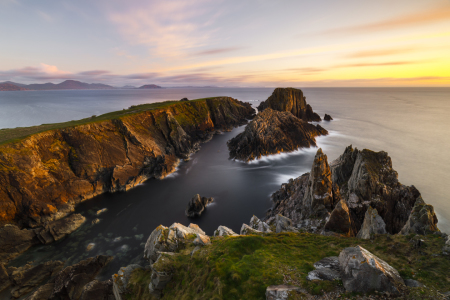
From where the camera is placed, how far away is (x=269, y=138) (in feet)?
210

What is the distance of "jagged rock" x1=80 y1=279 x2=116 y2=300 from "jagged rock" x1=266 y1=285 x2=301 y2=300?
16359 mm

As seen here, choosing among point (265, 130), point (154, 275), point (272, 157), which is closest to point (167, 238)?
point (154, 275)

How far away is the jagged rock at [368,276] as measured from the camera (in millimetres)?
9164

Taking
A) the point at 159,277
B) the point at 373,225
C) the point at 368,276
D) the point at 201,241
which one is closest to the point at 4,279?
the point at 159,277

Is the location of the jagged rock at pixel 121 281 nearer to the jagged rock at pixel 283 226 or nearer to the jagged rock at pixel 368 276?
the jagged rock at pixel 368 276

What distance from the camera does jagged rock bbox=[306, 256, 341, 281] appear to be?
35.6 feet

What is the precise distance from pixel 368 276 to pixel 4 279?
35641 millimetres

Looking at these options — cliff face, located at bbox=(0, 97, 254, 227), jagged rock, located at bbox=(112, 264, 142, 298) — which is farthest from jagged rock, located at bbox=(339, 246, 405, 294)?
cliff face, located at bbox=(0, 97, 254, 227)

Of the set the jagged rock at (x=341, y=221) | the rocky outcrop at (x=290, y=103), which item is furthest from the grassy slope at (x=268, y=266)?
the rocky outcrop at (x=290, y=103)

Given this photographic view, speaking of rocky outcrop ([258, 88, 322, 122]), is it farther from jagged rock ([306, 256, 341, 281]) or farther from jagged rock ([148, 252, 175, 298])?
jagged rock ([148, 252, 175, 298])

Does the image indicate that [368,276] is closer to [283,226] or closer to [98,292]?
[283,226]

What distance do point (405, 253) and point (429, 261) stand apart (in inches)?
46.4

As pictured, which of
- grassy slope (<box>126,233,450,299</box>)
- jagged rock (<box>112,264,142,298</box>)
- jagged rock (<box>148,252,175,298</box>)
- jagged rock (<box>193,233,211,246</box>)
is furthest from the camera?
jagged rock (<box>193,233,211,246</box>)

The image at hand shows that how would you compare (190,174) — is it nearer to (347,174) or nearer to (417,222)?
(347,174)
